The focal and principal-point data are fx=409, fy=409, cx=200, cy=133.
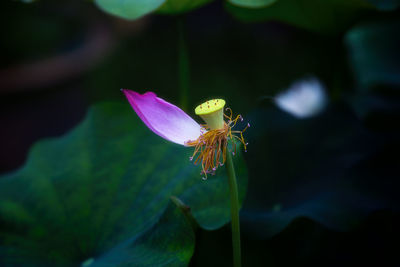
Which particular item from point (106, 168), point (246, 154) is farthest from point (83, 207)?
point (246, 154)

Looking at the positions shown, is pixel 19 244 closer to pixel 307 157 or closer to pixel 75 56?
pixel 307 157

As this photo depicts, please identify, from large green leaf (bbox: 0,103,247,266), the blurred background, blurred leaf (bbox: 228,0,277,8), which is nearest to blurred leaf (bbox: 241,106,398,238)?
A: the blurred background

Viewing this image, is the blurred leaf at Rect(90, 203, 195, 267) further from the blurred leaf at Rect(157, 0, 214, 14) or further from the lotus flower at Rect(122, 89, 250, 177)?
the blurred leaf at Rect(157, 0, 214, 14)

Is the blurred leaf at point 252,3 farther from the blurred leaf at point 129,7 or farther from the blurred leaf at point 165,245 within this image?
the blurred leaf at point 165,245

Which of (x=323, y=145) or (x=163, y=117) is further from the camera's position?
(x=323, y=145)

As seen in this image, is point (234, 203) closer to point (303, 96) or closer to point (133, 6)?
point (133, 6)

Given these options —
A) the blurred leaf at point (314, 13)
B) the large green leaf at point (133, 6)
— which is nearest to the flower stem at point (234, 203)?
the large green leaf at point (133, 6)

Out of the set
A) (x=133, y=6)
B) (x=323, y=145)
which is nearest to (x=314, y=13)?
(x=323, y=145)
